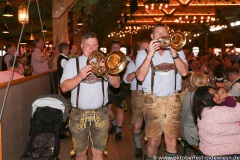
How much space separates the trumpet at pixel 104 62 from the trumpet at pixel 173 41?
54 centimetres

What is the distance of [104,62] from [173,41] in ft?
2.99

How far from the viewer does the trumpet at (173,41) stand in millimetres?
4199

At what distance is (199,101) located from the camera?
398 centimetres

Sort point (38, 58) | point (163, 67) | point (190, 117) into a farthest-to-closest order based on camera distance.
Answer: point (38, 58) < point (190, 117) < point (163, 67)

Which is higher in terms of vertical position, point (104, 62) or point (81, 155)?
point (104, 62)

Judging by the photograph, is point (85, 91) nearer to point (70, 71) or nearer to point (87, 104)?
point (87, 104)

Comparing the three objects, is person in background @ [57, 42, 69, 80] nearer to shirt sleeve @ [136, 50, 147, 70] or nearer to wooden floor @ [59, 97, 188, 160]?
wooden floor @ [59, 97, 188, 160]

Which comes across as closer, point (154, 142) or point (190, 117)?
point (154, 142)

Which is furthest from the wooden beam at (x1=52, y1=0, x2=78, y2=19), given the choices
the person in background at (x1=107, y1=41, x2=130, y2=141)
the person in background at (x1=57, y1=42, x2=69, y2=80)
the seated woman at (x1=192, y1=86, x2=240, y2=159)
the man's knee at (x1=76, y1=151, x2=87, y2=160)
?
the seated woman at (x1=192, y1=86, x2=240, y2=159)

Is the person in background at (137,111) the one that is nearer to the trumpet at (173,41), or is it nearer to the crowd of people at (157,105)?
the crowd of people at (157,105)

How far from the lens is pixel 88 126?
13.7 feet

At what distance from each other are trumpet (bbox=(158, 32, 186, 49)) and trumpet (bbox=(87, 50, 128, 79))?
1.78 feet

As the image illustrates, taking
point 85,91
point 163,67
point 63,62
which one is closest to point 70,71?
point 85,91

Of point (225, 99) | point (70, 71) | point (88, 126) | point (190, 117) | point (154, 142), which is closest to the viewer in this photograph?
point (225, 99)
